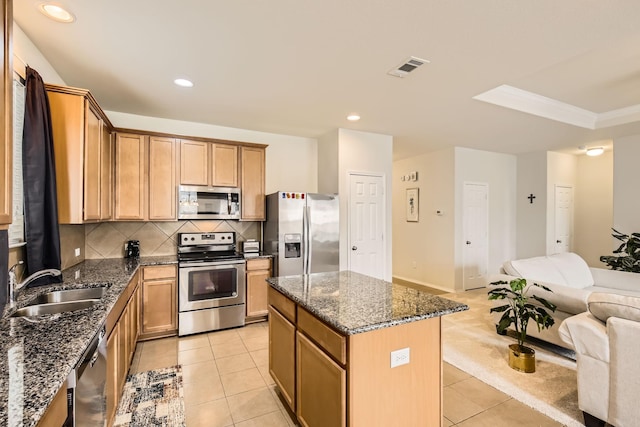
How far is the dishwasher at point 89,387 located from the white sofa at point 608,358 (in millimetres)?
2859

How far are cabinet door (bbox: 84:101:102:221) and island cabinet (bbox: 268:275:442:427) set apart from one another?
2078 mm

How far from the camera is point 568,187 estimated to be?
6395 millimetres

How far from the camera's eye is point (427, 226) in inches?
242

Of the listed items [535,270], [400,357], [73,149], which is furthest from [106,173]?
[535,270]

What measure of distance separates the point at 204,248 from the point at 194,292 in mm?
642

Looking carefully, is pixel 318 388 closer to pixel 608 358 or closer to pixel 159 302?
pixel 608 358

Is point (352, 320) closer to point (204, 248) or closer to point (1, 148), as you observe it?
point (1, 148)

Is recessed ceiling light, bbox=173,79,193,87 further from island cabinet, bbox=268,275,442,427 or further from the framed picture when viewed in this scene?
the framed picture

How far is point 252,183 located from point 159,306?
1879mm

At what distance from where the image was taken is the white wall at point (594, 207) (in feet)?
20.2

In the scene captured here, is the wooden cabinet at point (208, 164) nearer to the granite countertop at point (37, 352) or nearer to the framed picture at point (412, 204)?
the granite countertop at point (37, 352)

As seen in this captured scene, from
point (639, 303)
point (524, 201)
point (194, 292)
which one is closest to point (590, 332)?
point (639, 303)

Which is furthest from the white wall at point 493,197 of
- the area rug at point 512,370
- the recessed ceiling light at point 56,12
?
the recessed ceiling light at point 56,12

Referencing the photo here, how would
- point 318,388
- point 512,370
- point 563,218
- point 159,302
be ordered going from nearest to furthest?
1. point 318,388
2. point 512,370
3. point 159,302
4. point 563,218
